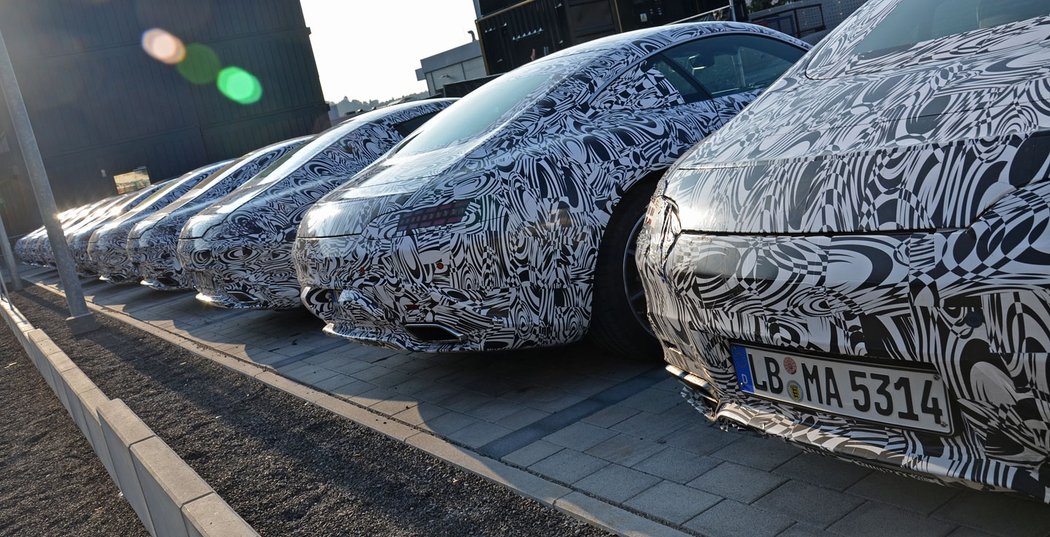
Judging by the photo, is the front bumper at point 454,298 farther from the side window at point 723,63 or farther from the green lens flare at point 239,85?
the green lens flare at point 239,85

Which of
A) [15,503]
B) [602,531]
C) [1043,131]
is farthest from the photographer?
[15,503]

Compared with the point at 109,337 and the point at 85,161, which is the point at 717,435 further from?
the point at 85,161

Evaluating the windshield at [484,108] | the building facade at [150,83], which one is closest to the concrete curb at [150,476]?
the windshield at [484,108]

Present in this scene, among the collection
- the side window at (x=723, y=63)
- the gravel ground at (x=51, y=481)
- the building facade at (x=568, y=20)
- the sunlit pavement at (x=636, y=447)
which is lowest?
the gravel ground at (x=51, y=481)

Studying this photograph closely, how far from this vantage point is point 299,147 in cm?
786

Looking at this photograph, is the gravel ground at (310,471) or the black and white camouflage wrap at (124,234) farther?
the black and white camouflage wrap at (124,234)

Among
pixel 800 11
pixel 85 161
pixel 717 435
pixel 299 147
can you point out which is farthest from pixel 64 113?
pixel 717 435

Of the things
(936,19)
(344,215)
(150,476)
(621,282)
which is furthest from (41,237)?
(936,19)

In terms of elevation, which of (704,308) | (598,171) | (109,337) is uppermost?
(598,171)

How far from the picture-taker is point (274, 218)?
6.57 metres

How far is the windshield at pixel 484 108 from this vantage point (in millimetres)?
4566

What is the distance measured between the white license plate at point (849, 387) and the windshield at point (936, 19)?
1028mm

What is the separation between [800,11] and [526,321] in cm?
1540

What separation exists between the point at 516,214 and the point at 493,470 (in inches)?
41.0
